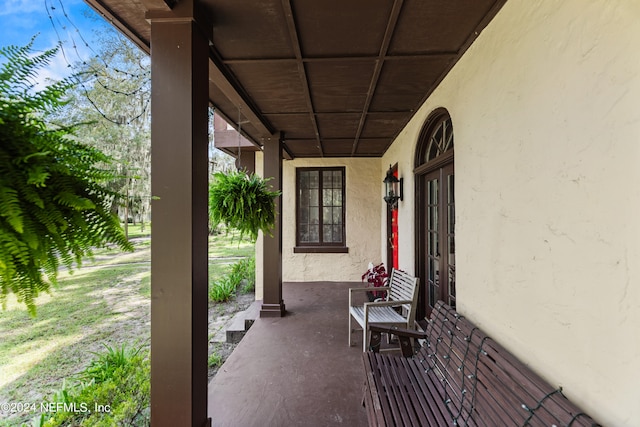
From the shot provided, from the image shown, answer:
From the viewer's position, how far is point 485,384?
1384 mm

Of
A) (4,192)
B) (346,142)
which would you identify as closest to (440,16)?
(4,192)

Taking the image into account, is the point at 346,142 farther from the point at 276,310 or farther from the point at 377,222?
the point at 276,310

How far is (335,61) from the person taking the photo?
2.20m

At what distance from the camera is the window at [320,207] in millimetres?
5969

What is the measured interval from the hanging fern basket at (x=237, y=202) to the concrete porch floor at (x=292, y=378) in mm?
1240

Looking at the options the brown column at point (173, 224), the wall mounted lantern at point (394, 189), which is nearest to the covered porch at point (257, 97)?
the brown column at point (173, 224)

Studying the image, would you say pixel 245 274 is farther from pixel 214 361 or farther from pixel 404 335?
pixel 404 335

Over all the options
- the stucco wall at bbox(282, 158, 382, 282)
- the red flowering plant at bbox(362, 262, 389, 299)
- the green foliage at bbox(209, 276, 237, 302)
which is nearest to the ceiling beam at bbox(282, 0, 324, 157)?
the red flowering plant at bbox(362, 262, 389, 299)

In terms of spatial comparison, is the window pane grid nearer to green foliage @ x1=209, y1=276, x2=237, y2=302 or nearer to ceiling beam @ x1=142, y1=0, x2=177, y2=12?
green foliage @ x1=209, y1=276, x2=237, y2=302

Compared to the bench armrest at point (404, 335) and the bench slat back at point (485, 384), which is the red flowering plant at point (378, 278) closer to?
the bench armrest at point (404, 335)

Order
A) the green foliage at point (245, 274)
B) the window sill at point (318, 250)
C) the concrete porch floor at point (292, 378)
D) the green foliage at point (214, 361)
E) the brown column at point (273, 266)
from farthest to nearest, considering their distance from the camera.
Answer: the green foliage at point (245, 274), the window sill at point (318, 250), the brown column at point (273, 266), the green foliage at point (214, 361), the concrete porch floor at point (292, 378)

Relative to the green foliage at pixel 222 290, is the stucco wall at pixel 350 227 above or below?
above

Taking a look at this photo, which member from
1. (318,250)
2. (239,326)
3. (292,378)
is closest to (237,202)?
(292,378)

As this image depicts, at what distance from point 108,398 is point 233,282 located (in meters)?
4.46
